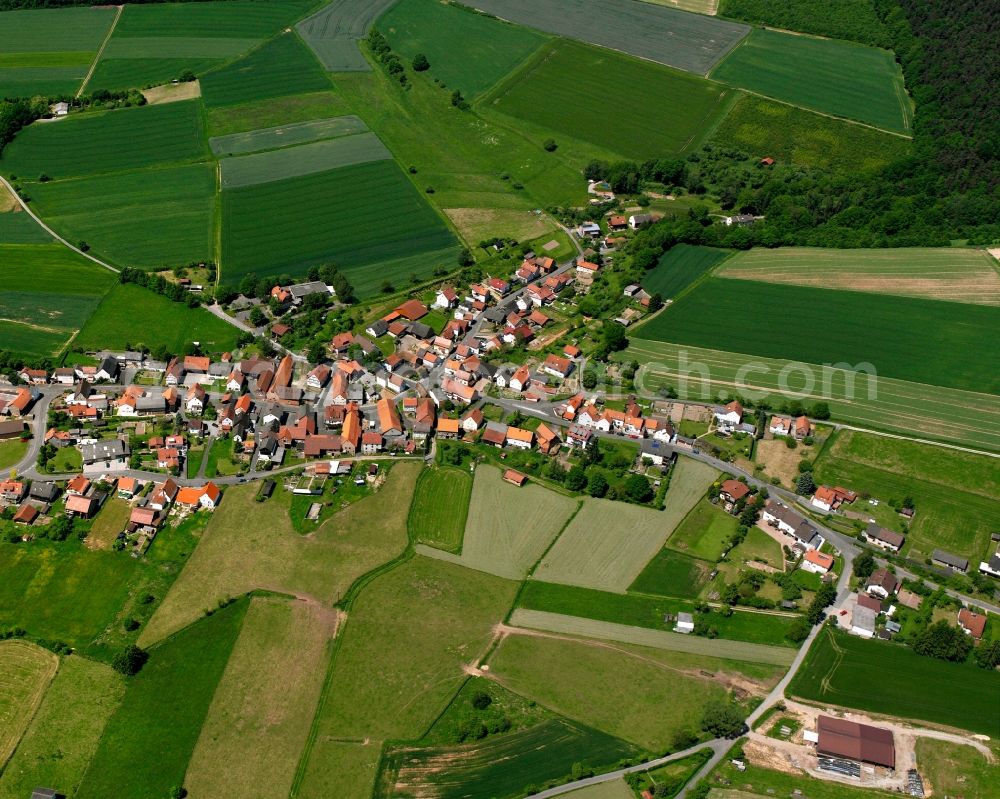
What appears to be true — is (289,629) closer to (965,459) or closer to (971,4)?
(965,459)

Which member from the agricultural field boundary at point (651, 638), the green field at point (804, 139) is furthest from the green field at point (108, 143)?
the agricultural field boundary at point (651, 638)

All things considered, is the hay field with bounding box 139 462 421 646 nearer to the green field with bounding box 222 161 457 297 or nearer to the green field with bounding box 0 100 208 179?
the green field with bounding box 222 161 457 297

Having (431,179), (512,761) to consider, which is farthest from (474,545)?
(431,179)

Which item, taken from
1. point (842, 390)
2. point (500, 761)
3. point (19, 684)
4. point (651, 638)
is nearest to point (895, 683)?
point (651, 638)

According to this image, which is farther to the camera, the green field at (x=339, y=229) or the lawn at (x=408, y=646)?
the green field at (x=339, y=229)

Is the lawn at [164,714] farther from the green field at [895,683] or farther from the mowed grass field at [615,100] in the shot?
the mowed grass field at [615,100]

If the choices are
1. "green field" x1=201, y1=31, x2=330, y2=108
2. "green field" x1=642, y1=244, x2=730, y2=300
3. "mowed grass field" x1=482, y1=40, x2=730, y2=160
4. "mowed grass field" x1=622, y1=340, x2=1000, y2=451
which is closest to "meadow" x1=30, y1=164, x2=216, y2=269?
"green field" x1=201, y1=31, x2=330, y2=108
